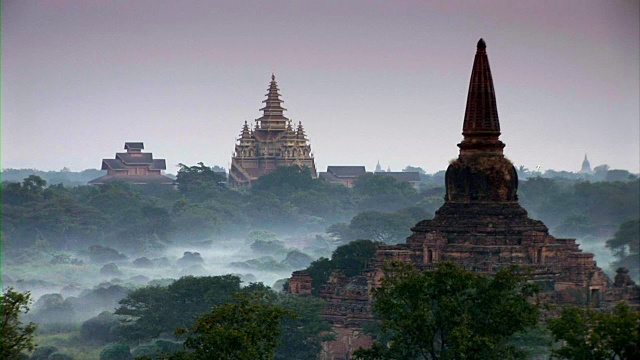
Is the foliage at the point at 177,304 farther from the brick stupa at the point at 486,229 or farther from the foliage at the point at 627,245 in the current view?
the foliage at the point at 627,245

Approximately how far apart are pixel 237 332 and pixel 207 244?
89.1 metres

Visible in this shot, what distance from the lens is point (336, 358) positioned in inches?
2400

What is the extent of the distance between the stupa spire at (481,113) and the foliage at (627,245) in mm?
4702

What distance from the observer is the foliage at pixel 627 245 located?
50.5 metres

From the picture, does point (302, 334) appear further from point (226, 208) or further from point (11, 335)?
point (226, 208)

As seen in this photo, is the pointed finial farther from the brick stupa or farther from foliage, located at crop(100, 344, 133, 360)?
foliage, located at crop(100, 344, 133, 360)

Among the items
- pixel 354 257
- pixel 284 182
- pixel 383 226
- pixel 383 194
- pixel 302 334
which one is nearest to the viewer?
pixel 302 334

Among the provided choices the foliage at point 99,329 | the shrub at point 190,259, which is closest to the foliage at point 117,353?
the foliage at point 99,329

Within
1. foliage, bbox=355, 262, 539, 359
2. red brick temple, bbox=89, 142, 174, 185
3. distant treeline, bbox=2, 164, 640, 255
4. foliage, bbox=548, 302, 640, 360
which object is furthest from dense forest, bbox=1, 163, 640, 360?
red brick temple, bbox=89, 142, 174, 185

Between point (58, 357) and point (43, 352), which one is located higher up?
point (43, 352)

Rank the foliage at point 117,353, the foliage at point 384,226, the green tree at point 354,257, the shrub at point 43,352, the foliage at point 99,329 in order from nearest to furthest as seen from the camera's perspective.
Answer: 1. the shrub at point 43,352
2. the foliage at point 117,353
3. the green tree at point 354,257
4. the foliage at point 99,329
5. the foliage at point 384,226

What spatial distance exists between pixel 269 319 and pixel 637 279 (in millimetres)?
14209

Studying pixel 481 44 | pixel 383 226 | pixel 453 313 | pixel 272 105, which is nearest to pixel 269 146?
pixel 272 105

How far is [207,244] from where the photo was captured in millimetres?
131750
